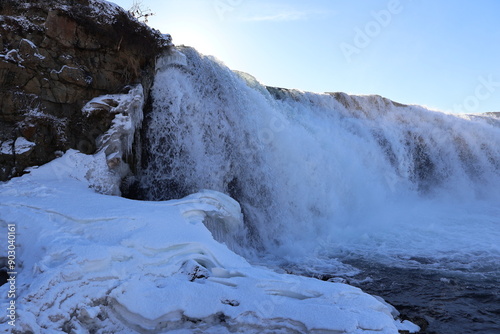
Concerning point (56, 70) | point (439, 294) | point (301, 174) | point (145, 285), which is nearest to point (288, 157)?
point (301, 174)

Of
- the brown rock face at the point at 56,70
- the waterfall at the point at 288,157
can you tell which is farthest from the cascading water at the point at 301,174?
the brown rock face at the point at 56,70

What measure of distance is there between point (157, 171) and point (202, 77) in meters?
2.46

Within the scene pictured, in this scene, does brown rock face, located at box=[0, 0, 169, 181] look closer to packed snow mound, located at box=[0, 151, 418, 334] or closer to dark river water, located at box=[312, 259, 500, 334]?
packed snow mound, located at box=[0, 151, 418, 334]

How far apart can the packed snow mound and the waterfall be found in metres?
3.21

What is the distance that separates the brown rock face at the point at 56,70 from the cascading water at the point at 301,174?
110cm

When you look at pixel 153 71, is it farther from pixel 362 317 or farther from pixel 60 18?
pixel 362 317

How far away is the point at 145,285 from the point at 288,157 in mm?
6641

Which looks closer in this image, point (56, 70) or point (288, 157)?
point (56, 70)

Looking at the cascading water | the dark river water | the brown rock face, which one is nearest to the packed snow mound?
the dark river water

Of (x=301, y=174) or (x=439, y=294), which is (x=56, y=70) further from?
(x=439, y=294)

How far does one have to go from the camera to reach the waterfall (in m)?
7.80

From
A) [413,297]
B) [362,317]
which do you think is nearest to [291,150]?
[413,297]

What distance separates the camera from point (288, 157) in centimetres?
967

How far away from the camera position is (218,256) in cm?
A: 418
